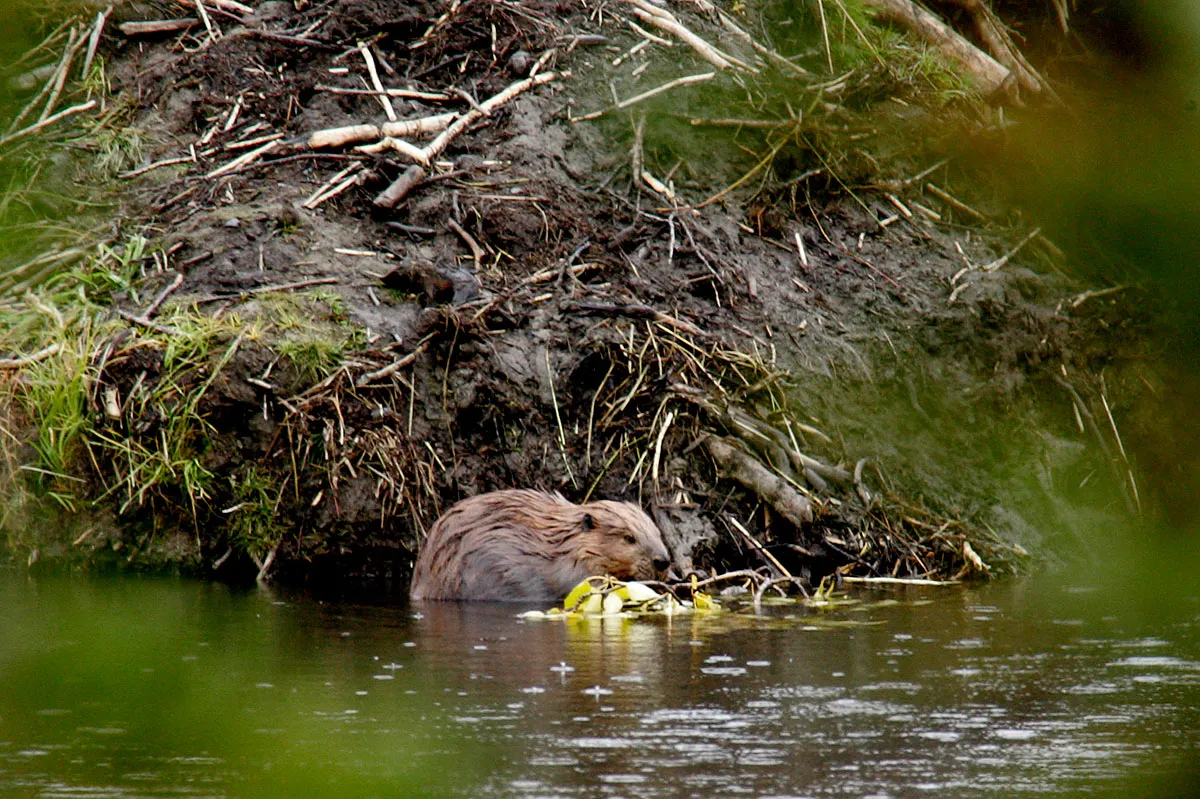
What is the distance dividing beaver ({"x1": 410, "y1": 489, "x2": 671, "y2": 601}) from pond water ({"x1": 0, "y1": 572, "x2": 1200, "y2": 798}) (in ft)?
1.13

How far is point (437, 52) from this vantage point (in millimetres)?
9781

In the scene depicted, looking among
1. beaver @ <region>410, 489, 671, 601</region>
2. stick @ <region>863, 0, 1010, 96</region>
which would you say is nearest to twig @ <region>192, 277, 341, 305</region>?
beaver @ <region>410, 489, 671, 601</region>

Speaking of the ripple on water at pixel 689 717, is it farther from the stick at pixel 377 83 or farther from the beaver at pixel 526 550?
the stick at pixel 377 83

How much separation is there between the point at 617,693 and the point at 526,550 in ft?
8.29

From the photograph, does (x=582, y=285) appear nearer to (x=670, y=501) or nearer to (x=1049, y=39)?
(x=670, y=501)

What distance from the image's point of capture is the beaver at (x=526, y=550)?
670cm

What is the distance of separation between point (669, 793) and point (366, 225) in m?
6.00

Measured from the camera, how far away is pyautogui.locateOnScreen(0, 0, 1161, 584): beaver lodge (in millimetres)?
7258

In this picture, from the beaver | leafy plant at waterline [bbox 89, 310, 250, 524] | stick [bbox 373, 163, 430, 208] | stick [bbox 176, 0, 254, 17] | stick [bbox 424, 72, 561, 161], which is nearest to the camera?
the beaver

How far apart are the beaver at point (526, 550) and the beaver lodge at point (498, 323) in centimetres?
49

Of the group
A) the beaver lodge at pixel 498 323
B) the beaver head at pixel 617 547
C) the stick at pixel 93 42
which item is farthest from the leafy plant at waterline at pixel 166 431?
the stick at pixel 93 42

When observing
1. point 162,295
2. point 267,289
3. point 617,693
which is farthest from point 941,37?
point 162,295

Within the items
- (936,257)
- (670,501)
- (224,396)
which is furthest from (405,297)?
(936,257)

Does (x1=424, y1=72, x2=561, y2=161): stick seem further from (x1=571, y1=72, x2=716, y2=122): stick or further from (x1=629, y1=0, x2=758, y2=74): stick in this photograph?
(x1=629, y1=0, x2=758, y2=74): stick
